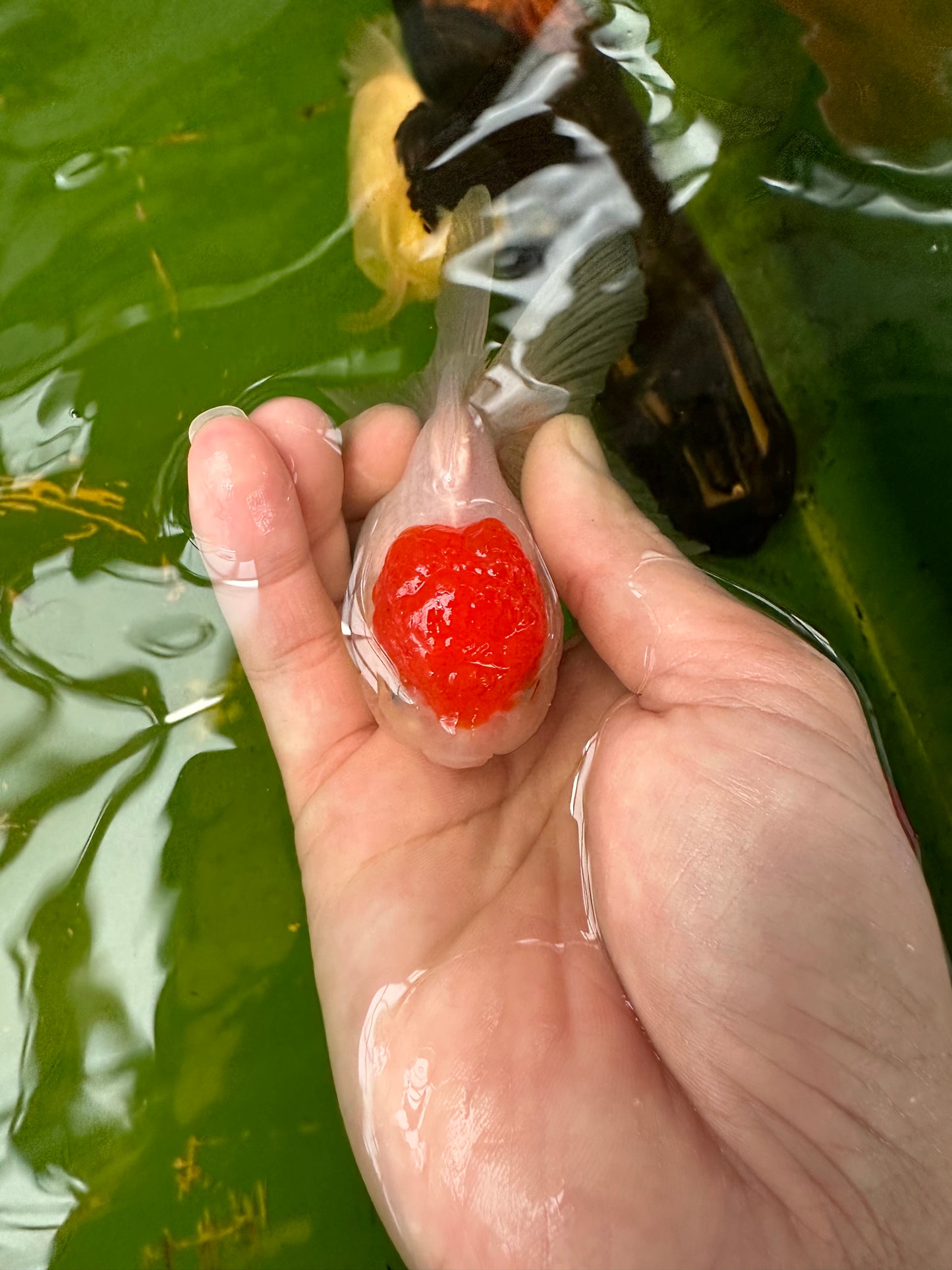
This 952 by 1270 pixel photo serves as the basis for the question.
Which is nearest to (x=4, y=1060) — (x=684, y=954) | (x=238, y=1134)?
(x=238, y=1134)

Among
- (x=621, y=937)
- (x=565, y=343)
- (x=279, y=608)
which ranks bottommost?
(x=621, y=937)

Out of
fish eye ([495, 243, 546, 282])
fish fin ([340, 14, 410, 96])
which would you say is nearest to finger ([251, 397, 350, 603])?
fish eye ([495, 243, 546, 282])

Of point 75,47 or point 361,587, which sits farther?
point 75,47

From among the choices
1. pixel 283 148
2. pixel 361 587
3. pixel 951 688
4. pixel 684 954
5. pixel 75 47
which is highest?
pixel 75 47

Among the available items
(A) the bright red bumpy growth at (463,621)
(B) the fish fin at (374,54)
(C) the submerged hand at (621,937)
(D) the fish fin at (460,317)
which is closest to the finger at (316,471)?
(C) the submerged hand at (621,937)

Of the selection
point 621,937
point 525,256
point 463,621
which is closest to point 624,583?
point 463,621

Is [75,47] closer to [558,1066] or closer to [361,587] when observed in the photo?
[361,587]

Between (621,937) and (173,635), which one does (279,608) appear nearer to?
(173,635)
